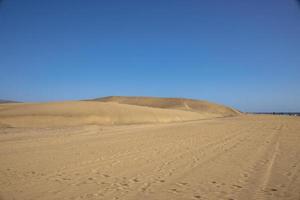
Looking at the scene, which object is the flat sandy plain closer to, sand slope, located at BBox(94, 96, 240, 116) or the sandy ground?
the sandy ground

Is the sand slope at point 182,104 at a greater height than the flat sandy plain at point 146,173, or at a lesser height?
greater

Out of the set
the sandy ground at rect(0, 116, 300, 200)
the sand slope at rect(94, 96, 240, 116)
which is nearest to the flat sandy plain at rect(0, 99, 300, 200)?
the sandy ground at rect(0, 116, 300, 200)

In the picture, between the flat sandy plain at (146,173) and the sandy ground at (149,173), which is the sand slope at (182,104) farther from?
the sandy ground at (149,173)

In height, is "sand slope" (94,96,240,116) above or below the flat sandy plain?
above

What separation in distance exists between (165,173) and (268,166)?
10.5 feet

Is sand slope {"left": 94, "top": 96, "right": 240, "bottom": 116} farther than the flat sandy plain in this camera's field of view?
Yes

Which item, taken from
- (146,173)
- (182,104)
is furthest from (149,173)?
(182,104)

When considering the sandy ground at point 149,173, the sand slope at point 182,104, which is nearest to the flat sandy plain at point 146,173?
the sandy ground at point 149,173

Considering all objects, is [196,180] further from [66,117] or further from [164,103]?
[164,103]

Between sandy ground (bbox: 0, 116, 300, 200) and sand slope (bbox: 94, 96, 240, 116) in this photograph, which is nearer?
sandy ground (bbox: 0, 116, 300, 200)

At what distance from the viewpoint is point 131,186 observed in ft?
21.6

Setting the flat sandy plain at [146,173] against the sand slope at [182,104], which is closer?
the flat sandy plain at [146,173]

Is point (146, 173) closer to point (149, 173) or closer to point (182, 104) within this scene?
point (149, 173)

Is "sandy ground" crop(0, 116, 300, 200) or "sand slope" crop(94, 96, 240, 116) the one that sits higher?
"sand slope" crop(94, 96, 240, 116)
